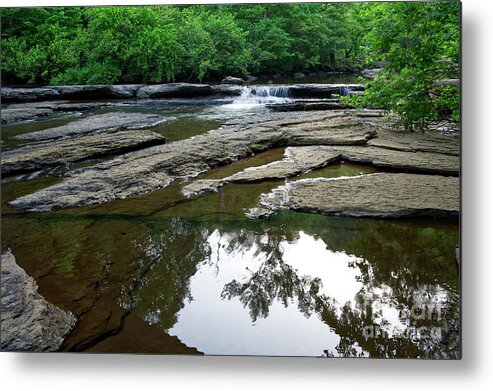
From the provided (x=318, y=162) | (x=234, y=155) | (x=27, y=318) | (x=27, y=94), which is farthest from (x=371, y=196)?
(x=27, y=94)

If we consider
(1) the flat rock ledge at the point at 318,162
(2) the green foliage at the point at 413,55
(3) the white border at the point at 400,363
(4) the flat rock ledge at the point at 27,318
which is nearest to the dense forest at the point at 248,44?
(2) the green foliage at the point at 413,55

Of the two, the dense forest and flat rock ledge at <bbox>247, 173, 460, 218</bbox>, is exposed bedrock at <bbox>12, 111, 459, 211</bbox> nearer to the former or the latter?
flat rock ledge at <bbox>247, 173, 460, 218</bbox>

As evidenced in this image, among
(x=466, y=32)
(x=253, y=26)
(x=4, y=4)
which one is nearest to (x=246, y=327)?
(x=253, y=26)

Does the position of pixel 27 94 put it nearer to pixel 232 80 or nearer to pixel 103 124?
pixel 103 124

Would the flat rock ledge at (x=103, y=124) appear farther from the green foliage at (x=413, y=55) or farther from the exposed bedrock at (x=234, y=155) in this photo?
the green foliage at (x=413, y=55)

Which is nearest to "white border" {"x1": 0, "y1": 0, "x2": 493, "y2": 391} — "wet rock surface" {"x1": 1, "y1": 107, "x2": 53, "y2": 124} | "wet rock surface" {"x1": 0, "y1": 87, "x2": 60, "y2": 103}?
"wet rock surface" {"x1": 1, "y1": 107, "x2": 53, "y2": 124}

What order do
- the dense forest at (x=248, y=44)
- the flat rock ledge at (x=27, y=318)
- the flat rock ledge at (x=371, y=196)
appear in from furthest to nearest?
the dense forest at (x=248, y=44) → the flat rock ledge at (x=371, y=196) → the flat rock ledge at (x=27, y=318)

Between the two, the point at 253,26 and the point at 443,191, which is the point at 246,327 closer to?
the point at 443,191

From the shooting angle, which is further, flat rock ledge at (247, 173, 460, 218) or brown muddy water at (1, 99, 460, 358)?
flat rock ledge at (247, 173, 460, 218)
